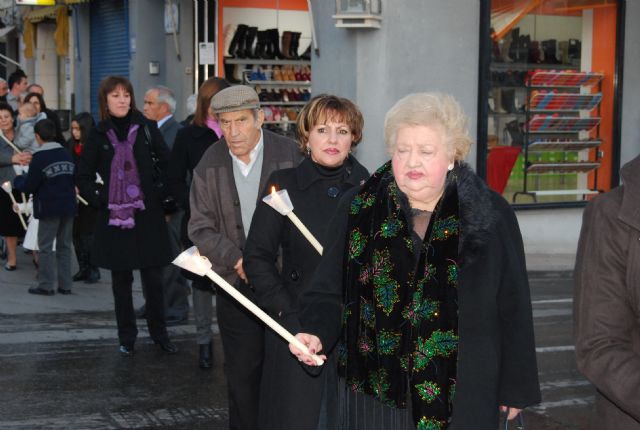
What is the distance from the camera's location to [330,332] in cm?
412

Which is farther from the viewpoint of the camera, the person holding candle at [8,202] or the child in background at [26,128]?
the child in background at [26,128]

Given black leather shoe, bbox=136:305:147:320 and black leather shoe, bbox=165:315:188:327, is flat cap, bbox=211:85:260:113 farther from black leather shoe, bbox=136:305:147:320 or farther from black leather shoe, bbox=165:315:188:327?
black leather shoe, bbox=136:305:147:320

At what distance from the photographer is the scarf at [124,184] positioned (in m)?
8.43

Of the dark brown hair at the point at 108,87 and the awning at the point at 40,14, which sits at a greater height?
the awning at the point at 40,14

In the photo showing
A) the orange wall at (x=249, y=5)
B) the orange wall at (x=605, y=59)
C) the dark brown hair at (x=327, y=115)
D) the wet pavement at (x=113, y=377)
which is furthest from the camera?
the orange wall at (x=249, y=5)

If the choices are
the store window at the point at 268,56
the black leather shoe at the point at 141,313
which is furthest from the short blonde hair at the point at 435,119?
the store window at the point at 268,56

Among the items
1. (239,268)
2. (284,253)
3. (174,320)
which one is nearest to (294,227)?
(284,253)

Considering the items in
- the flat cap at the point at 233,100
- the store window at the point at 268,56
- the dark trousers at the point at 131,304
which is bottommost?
the dark trousers at the point at 131,304

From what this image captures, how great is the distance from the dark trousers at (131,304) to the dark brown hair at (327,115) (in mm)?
3627

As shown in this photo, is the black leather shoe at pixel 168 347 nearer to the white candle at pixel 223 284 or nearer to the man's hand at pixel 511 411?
the white candle at pixel 223 284

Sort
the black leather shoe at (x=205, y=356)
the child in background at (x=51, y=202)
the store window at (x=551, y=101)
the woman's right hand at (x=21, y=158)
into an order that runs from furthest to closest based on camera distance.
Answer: the store window at (x=551, y=101), the woman's right hand at (x=21, y=158), the child in background at (x=51, y=202), the black leather shoe at (x=205, y=356)

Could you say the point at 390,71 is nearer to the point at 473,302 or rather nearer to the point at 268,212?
the point at 268,212

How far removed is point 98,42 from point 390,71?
10039 mm

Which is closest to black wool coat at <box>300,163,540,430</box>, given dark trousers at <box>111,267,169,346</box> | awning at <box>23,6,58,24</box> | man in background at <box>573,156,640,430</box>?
man in background at <box>573,156,640,430</box>
